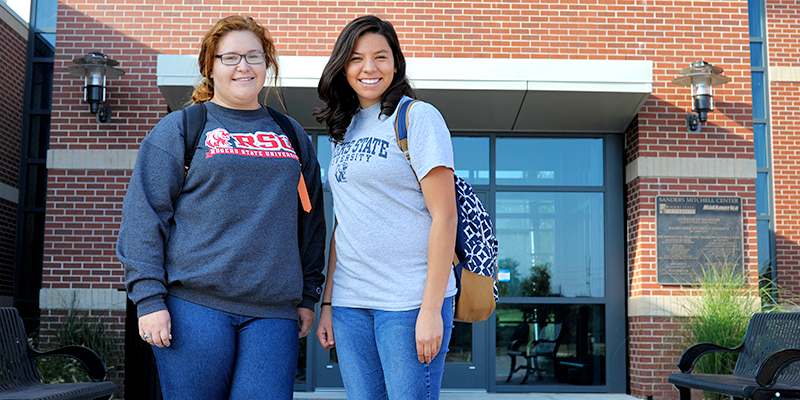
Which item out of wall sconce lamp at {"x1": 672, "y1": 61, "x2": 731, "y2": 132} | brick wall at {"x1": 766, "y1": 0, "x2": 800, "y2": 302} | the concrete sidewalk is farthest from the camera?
brick wall at {"x1": 766, "y1": 0, "x2": 800, "y2": 302}

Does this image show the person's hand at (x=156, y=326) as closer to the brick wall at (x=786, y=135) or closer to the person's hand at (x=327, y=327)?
the person's hand at (x=327, y=327)

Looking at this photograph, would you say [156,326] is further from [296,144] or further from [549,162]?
[549,162]

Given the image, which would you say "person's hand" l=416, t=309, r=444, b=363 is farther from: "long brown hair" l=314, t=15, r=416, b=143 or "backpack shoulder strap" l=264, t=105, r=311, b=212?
"long brown hair" l=314, t=15, r=416, b=143

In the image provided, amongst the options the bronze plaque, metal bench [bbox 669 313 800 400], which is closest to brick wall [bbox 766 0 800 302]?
the bronze plaque

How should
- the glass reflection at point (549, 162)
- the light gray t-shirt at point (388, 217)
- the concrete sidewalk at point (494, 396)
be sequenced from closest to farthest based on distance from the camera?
the light gray t-shirt at point (388, 217)
the concrete sidewalk at point (494, 396)
the glass reflection at point (549, 162)

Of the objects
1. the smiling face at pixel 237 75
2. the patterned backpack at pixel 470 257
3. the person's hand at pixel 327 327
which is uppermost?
the smiling face at pixel 237 75

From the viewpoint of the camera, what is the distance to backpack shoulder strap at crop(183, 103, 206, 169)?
234cm

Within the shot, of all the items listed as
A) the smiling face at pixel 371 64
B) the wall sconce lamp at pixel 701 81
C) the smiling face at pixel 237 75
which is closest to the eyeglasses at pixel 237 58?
the smiling face at pixel 237 75

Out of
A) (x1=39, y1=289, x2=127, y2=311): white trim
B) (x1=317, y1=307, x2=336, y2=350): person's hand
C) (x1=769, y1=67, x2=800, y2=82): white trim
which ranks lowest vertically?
(x1=39, y1=289, x2=127, y2=311): white trim

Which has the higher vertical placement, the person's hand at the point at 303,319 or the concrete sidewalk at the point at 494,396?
the person's hand at the point at 303,319

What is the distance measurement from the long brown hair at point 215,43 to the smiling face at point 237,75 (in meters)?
0.02

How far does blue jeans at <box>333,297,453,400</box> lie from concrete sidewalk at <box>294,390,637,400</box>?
16.5ft

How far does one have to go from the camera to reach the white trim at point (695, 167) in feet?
24.5

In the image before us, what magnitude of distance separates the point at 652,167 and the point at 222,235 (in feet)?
20.3
